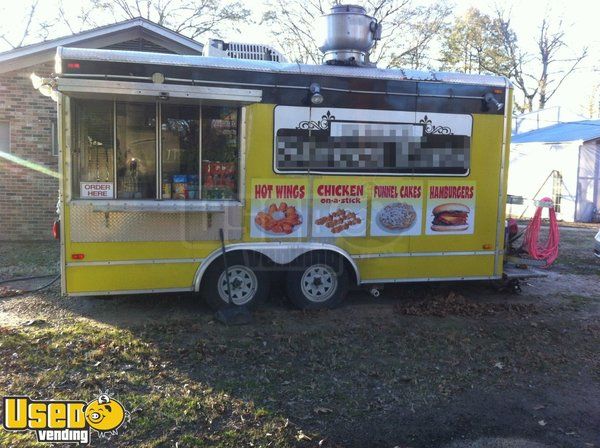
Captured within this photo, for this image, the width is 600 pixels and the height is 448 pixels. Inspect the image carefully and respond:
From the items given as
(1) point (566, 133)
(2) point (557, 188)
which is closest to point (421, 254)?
(2) point (557, 188)

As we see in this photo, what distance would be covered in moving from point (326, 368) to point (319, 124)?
8.94 ft

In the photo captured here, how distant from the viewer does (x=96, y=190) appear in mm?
5570

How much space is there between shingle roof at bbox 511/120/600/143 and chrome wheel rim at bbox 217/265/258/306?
16.3m

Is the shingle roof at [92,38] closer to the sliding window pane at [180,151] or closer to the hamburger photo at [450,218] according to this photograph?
the sliding window pane at [180,151]

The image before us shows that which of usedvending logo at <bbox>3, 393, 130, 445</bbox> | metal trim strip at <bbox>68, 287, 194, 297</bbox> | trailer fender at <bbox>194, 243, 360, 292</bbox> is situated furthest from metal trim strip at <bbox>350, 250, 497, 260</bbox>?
usedvending logo at <bbox>3, 393, 130, 445</bbox>

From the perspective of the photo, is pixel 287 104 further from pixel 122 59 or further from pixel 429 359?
pixel 429 359

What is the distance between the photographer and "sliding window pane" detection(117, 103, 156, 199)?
18.4 feet

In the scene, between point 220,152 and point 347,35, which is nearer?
point 220,152

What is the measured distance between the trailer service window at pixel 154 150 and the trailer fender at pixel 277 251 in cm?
60

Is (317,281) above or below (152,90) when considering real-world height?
below

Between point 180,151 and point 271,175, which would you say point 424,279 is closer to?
point 271,175

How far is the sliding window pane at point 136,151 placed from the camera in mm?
5617

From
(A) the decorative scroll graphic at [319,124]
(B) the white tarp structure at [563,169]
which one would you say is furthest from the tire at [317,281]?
(B) the white tarp structure at [563,169]

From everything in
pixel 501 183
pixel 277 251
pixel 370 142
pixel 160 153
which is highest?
pixel 370 142
